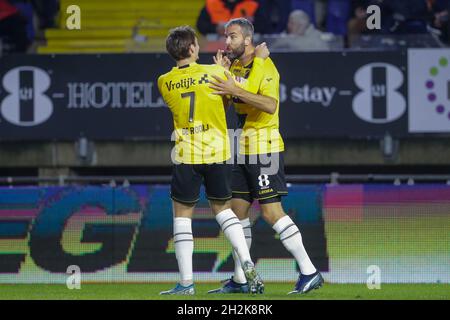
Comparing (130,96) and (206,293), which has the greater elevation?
(130,96)

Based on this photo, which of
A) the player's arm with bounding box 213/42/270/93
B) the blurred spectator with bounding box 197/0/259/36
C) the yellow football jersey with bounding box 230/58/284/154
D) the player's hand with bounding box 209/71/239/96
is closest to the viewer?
the player's hand with bounding box 209/71/239/96

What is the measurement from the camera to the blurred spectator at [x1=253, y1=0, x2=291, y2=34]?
56.4 ft

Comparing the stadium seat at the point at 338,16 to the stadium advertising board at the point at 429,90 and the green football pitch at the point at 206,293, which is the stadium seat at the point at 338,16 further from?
the green football pitch at the point at 206,293

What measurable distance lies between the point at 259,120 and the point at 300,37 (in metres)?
6.83

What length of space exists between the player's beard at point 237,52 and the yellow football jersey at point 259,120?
13 cm

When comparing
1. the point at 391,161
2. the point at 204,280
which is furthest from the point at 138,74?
the point at 204,280

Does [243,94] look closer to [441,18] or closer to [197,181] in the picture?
[197,181]

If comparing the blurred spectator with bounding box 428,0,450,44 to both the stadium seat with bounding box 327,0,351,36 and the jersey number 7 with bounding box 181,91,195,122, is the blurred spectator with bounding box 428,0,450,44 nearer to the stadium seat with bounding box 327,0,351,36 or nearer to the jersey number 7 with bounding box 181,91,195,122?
the stadium seat with bounding box 327,0,351,36

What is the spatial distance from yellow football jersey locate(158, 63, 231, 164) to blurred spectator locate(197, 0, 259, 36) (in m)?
7.42

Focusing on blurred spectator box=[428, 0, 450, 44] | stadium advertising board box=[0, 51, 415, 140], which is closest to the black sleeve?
stadium advertising board box=[0, 51, 415, 140]

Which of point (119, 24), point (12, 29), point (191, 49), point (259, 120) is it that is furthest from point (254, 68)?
point (119, 24)

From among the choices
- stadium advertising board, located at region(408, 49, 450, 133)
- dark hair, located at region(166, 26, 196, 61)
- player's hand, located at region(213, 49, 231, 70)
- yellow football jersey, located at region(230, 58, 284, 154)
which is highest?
stadium advertising board, located at region(408, 49, 450, 133)

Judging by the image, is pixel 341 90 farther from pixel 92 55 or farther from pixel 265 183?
pixel 265 183

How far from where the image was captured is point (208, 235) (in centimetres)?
1316
